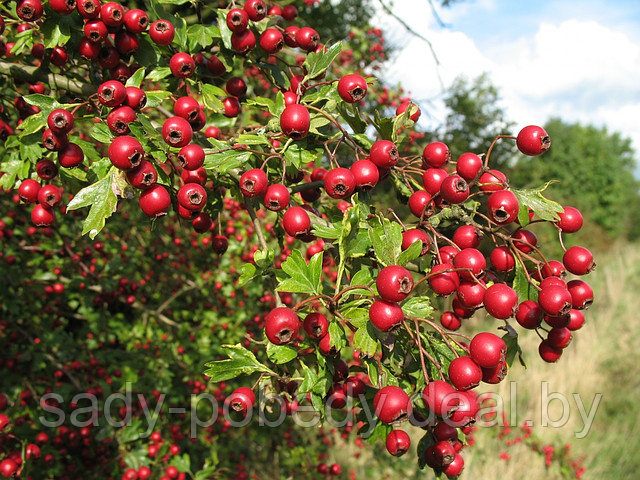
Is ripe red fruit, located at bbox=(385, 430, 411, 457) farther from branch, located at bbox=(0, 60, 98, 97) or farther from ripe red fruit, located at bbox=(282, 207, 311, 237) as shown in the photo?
branch, located at bbox=(0, 60, 98, 97)

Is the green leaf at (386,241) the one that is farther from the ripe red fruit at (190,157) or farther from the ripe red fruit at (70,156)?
the ripe red fruit at (70,156)

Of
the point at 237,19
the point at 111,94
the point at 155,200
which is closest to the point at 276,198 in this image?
the point at 155,200

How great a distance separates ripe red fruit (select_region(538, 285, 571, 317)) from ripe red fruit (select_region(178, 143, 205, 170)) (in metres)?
0.95

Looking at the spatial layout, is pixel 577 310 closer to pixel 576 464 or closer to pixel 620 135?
pixel 576 464

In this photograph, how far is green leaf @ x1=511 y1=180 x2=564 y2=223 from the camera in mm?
1187

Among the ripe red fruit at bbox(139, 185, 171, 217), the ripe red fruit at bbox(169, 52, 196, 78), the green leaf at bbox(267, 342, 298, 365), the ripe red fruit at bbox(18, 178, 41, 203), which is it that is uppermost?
the ripe red fruit at bbox(169, 52, 196, 78)

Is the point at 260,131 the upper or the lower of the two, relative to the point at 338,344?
upper

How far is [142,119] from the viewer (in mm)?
1226

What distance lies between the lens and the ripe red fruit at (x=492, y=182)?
1.23 meters

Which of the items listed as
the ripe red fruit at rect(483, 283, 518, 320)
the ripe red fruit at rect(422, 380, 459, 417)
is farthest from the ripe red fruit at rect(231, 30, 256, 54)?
the ripe red fruit at rect(422, 380, 459, 417)

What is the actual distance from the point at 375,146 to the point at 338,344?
562mm

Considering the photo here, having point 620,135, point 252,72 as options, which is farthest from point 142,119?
point 620,135

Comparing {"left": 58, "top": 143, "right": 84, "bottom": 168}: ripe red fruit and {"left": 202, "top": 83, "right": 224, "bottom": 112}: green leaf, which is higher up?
{"left": 202, "top": 83, "right": 224, "bottom": 112}: green leaf

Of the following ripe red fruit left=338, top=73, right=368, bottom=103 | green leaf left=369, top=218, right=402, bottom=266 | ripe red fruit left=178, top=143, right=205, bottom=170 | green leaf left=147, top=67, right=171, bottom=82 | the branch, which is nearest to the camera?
green leaf left=369, top=218, right=402, bottom=266
